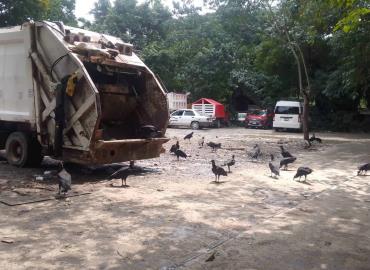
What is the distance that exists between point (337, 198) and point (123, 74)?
532cm

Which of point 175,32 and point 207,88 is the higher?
point 175,32

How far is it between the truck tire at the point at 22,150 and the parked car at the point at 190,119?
18922 mm

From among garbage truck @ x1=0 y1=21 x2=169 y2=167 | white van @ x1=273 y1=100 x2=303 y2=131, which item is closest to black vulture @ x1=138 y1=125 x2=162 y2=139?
garbage truck @ x1=0 y1=21 x2=169 y2=167

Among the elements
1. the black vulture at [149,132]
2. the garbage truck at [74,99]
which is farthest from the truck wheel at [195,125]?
the black vulture at [149,132]

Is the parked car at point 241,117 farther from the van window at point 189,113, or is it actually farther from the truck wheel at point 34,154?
the truck wheel at point 34,154

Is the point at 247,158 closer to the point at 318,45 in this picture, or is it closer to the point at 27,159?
the point at 27,159

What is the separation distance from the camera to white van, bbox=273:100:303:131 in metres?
28.3

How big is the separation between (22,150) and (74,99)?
209 cm

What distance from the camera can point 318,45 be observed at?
96.3 feet

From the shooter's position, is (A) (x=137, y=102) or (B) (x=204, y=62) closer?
(A) (x=137, y=102)

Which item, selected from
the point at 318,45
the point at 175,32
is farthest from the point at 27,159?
the point at 175,32

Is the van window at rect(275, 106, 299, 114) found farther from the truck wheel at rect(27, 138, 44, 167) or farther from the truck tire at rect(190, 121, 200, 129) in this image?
the truck wheel at rect(27, 138, 44, 167)

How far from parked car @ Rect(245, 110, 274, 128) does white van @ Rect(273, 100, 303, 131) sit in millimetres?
2571

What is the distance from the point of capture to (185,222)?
615 centimetres
